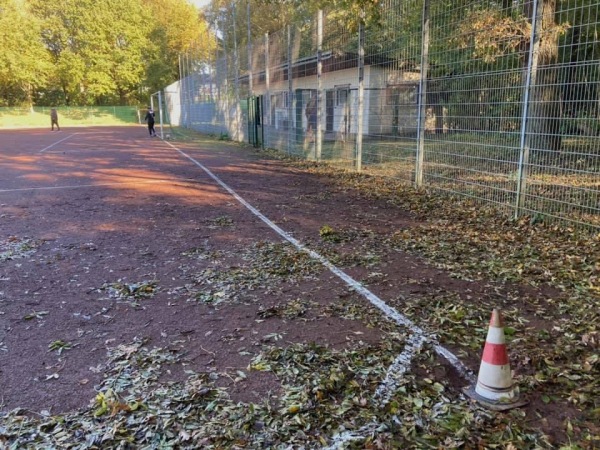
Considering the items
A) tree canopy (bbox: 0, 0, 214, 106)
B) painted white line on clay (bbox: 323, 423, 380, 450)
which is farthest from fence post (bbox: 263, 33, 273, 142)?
tree canopy (bbox: 0, 0, 214, 106)

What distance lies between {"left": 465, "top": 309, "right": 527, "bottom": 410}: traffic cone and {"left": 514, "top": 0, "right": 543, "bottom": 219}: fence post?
4.44 metres

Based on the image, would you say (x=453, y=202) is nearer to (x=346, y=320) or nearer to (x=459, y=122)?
(x=459, y=122)

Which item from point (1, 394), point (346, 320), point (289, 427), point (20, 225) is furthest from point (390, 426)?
point (20, 225)

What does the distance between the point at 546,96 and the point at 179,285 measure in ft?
16.9

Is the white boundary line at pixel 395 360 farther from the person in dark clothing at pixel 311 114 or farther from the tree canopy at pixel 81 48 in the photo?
the tree canopy at pixel 81 48

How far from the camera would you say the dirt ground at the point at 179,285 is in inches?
124

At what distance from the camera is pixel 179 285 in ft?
15.3

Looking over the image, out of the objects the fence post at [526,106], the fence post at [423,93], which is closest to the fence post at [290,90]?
the fence post at [423,93]

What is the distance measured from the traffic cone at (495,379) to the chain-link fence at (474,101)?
380 centimetres

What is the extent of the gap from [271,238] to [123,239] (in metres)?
1.97

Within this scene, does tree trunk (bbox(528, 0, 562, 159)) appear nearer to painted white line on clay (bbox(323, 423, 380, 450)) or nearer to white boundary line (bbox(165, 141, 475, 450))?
white boundary line (bbox(165, 141, 475, 450))

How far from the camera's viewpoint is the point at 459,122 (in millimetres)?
7762

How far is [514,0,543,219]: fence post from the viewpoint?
6199mm

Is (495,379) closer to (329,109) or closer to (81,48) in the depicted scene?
(329,109)
